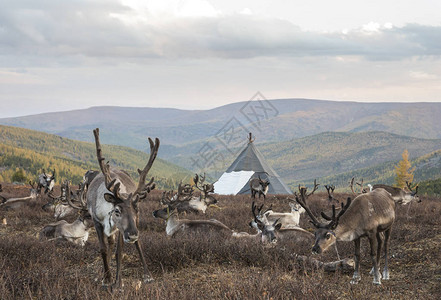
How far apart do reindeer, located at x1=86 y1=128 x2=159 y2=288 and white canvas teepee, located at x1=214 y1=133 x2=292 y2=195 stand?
23.5 m

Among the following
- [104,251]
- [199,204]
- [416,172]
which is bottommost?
[416,172]

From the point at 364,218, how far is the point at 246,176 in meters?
24.0

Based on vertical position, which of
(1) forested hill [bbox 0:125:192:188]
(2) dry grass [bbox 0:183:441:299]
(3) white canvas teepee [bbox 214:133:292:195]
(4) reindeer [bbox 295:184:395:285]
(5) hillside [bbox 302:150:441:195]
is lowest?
(5) hillside [bbox 302:150:441:195]

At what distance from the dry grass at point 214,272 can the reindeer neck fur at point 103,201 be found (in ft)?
2.25

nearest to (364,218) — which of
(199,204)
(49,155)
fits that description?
(199,204)

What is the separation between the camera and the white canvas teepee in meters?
29.1

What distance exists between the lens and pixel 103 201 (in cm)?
489

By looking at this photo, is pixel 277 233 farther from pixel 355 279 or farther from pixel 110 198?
pixel 110 198

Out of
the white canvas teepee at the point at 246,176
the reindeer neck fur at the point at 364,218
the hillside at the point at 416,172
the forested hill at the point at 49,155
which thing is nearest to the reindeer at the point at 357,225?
the reindeer neck fur at the point at 364,218

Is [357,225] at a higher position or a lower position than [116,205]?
lower

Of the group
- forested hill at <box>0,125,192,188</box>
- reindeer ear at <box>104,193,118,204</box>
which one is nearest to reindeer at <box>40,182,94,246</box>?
reindeer ear at <box>104,193,118,204</box>

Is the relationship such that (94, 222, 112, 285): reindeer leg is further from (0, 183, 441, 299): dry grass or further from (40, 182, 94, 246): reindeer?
(40, 182, 94, 246): reindeer

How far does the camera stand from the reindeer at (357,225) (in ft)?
18.9

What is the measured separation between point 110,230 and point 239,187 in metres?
24.7
